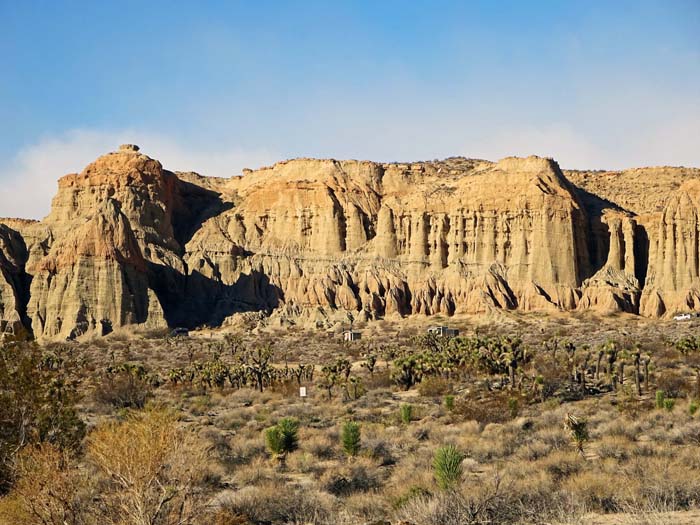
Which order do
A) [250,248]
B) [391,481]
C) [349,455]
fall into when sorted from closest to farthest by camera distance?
[391,481] → [349,455] → [250,248]

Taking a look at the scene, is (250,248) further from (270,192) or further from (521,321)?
(521,321)

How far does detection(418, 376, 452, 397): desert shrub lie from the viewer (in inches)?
1681

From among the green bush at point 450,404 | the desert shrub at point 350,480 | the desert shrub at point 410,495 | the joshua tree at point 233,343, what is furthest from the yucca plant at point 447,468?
the joshua tree at point 233,343

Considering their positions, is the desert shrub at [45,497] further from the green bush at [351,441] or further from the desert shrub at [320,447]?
the desert shrub at [320,447]

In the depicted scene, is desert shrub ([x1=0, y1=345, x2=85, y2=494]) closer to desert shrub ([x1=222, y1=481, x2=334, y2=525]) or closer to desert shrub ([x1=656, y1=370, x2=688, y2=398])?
desert shrub ([x1=222, y1=481, x2=334, y2=525])

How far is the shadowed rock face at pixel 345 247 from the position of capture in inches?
4001

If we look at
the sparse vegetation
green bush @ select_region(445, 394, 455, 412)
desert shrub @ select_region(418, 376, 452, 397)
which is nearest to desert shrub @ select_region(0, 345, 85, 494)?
the sparse vegetation

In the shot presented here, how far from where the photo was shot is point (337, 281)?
370 ft

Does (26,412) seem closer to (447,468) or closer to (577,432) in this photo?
(447,468)

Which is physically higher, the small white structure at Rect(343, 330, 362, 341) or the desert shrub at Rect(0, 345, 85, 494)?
the desert shrub at Rect(0, 345, 85, 494)

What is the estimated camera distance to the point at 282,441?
25.5 meters

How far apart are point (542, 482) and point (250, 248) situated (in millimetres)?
106716

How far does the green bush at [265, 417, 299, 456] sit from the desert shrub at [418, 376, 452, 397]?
16.9 metres

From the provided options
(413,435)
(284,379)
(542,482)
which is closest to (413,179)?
(284,379)
